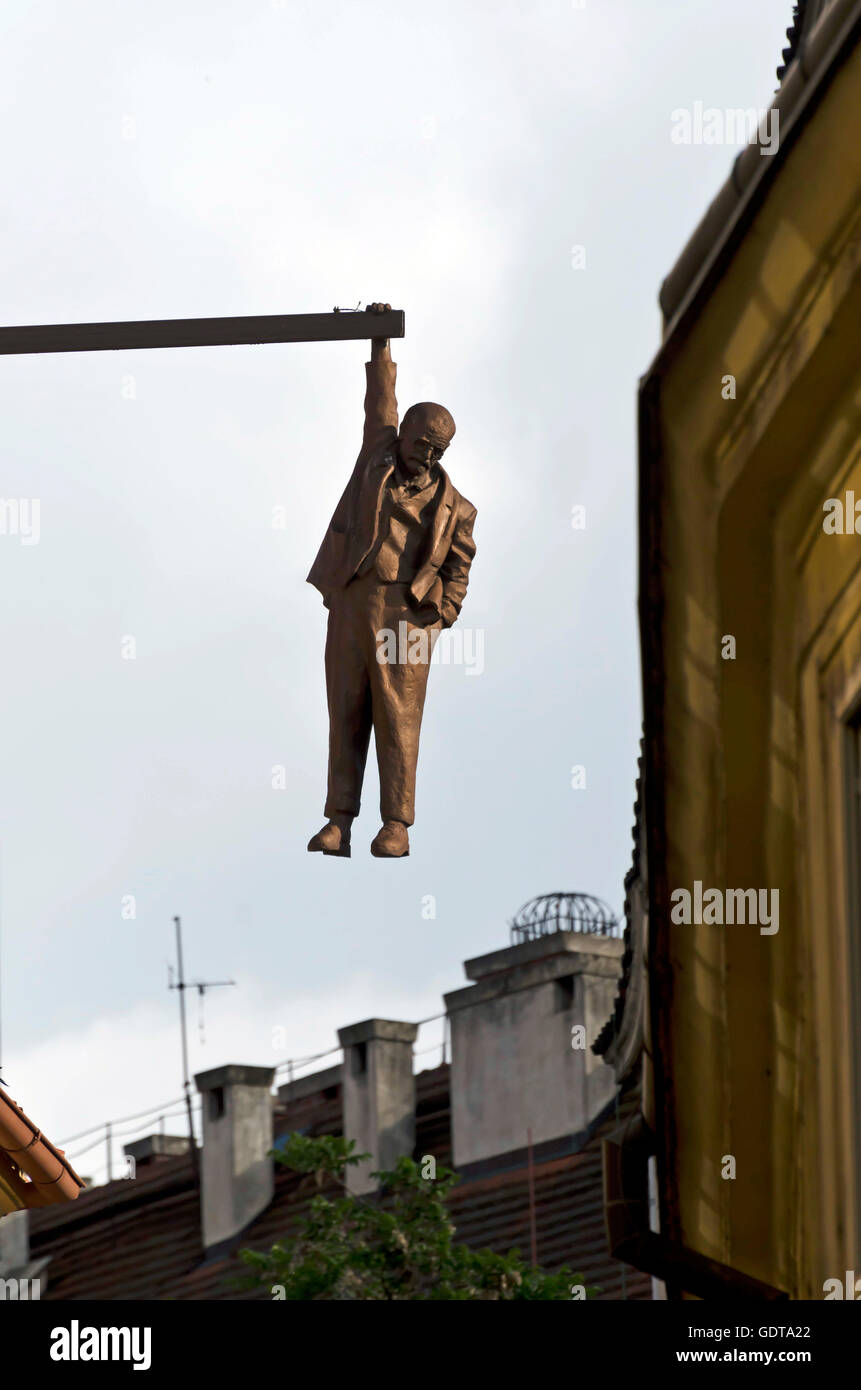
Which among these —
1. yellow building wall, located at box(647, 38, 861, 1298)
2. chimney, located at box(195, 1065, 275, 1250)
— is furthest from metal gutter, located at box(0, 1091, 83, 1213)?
chimney, located at box(195, 1065, 275, 1250)

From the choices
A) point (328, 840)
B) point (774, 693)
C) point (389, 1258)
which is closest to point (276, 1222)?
point (389, 1258)

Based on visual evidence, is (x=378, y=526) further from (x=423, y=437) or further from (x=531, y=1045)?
(x=531, y=1045)

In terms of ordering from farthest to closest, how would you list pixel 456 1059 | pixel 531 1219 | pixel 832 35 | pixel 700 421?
1. pixel 456 1059
2. pixel 531 1219
3. pixel 700 421
4. pixel 832 35

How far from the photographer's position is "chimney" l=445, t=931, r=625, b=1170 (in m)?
32.2

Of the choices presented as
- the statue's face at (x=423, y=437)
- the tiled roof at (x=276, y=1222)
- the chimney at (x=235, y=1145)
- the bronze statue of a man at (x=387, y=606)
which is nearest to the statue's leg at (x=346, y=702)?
the bronze statue of a man at (x=387, y=606)

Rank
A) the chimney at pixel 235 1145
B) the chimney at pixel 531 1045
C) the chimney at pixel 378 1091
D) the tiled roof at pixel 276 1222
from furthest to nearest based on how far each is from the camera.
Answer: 1. the chimney at pixel 235 1145
2. the chimney at pixel 378 1091
3. the chimney at pixel 531 1045
4. the tiled roof at pixel 276 1222

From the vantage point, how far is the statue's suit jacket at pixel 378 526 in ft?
29.7

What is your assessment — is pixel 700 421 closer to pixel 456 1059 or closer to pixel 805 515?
pixel 805 515

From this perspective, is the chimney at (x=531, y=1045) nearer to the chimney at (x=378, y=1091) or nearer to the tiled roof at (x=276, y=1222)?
the tiled roof at (x=276, y=1222)

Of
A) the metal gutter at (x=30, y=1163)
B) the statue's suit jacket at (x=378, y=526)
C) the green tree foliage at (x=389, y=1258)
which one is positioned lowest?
the green tree foliage at (x=389, y=1258)

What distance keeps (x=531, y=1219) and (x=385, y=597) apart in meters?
23.5

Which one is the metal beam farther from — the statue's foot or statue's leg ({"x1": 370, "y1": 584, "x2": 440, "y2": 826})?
the statue's foot
